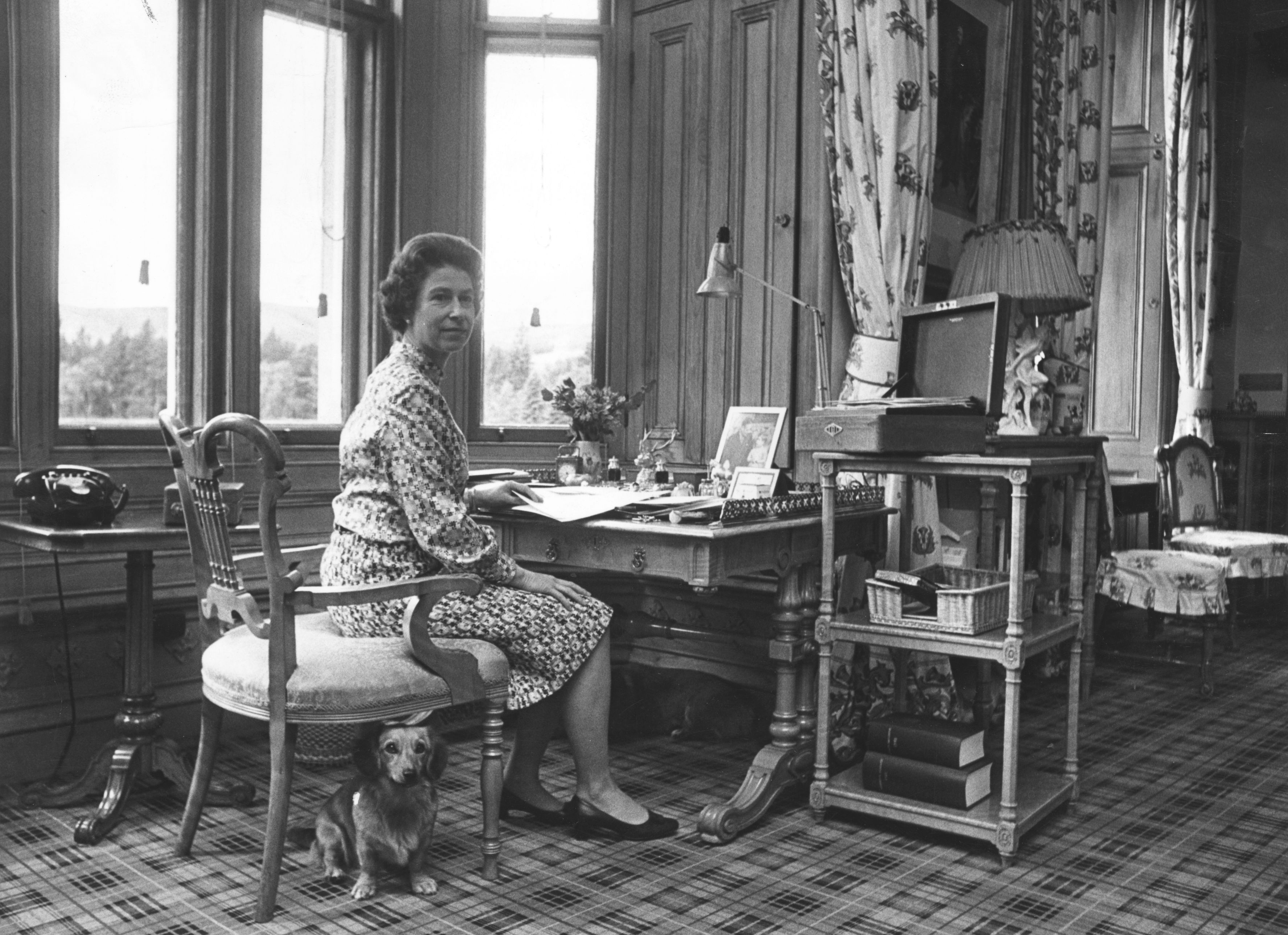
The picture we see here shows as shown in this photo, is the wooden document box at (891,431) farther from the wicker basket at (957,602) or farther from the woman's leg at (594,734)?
the woman's leg at (594,734)

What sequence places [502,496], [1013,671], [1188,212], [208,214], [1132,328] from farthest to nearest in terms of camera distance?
[1132,328], [1188,212], [208,214], [502,496], [1013,671]

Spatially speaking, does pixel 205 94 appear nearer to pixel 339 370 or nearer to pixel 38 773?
pixel 339 370

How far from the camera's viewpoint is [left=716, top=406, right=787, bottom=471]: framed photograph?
11.5 feet

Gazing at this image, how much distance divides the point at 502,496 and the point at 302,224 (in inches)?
59.8

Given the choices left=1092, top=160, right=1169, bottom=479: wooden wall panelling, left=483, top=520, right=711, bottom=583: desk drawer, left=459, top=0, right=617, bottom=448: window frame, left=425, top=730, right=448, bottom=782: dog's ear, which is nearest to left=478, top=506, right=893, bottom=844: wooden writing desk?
left=483, top=520, right=711, bottom=583: desk drawer

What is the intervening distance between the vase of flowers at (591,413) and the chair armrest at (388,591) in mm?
1223

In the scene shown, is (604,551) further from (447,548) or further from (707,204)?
(707,204)

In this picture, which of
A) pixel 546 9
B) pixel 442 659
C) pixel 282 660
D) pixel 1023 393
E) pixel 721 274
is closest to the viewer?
pixel 282 660

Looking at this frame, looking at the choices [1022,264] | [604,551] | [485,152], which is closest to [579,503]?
[604,551]

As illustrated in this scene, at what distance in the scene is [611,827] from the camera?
9.66 ft

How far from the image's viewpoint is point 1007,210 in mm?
4812

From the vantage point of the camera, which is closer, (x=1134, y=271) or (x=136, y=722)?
(x=136, y=722)

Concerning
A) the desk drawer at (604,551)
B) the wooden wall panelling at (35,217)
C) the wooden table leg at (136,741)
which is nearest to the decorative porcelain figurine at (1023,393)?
the desk drawer at (604,551)

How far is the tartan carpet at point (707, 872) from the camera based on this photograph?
96.6 inches
